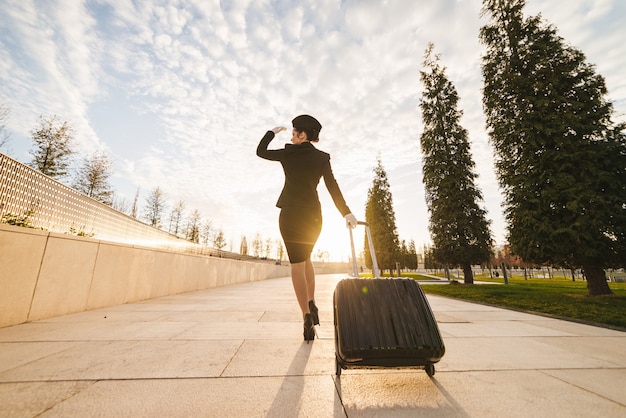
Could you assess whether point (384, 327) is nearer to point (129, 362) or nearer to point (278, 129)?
point (129, 362)

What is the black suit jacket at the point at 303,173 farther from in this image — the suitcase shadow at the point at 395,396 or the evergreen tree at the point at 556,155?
the evergreen tree at the point at 556,155

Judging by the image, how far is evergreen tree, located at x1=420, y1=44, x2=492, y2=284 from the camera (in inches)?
609

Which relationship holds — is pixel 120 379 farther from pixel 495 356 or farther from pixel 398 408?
pixel 495 356

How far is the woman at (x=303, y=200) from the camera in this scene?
100 inches

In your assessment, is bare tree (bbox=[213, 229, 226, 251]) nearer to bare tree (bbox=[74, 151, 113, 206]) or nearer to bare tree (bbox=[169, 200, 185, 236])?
bare tree (bbox=[169, 200, 185, 236])

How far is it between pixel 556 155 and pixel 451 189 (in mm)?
7988

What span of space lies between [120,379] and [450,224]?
1741 centimetres

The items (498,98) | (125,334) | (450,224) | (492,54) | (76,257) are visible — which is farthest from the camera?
(450,224)

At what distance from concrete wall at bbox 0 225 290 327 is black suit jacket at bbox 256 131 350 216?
10.4 ft

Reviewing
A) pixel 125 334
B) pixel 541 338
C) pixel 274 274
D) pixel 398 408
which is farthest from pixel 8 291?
pixel 274 274

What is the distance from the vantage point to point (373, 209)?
34.8 meters

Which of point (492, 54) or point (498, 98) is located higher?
point (492, 54)

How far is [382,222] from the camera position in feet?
110

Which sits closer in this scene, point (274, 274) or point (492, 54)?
point (492, 54)
